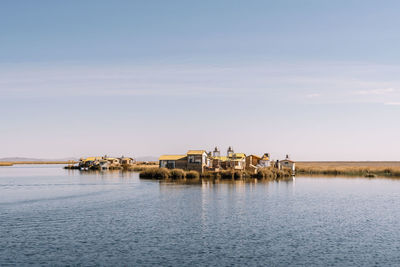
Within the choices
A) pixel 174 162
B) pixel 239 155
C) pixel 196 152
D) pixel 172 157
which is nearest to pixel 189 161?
pixel 196 152

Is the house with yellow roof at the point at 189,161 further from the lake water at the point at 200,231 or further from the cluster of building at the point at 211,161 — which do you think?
the lake water at the point at 200,231

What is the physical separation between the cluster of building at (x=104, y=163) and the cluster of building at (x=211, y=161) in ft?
197

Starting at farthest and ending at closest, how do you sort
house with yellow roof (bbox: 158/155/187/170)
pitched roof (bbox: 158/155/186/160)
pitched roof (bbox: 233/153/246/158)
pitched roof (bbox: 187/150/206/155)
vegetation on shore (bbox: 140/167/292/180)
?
pitched roof (bbox: 233/153/246/158)
pitched roof (bbox: 158/155/186/160)
house with yellow roof (bbox: 158/155/187/170)
pitched roof (bbox: 187/150/206/155)
vegetation on shore (bbox: 140/167/292/180)

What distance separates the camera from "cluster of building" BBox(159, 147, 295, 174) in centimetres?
10212

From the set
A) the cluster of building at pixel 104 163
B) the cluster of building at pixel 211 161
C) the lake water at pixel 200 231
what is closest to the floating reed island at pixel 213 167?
the cluster of building at pixel 211 161

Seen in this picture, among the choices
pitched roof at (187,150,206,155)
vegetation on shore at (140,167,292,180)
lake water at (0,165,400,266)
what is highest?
pitched roof at (187,150,206,155)

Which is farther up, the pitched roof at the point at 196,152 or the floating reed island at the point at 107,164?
the pitched roof at the point at 196,152

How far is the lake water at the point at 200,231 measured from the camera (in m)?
25.9

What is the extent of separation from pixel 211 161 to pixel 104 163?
70593 mm

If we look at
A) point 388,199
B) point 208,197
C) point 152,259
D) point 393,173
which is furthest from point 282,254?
point 393,173

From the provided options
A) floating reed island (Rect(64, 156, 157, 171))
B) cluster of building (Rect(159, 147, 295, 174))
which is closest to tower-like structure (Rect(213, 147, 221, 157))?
cluster of building (Rect(159, 147, 295, 174))

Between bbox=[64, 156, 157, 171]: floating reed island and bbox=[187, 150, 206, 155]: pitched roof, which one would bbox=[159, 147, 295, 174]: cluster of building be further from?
bbox=[64, 156, 157, 171]: floating reed island

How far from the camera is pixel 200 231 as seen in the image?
3425cm

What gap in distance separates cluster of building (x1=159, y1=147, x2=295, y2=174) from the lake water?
45.7 m
